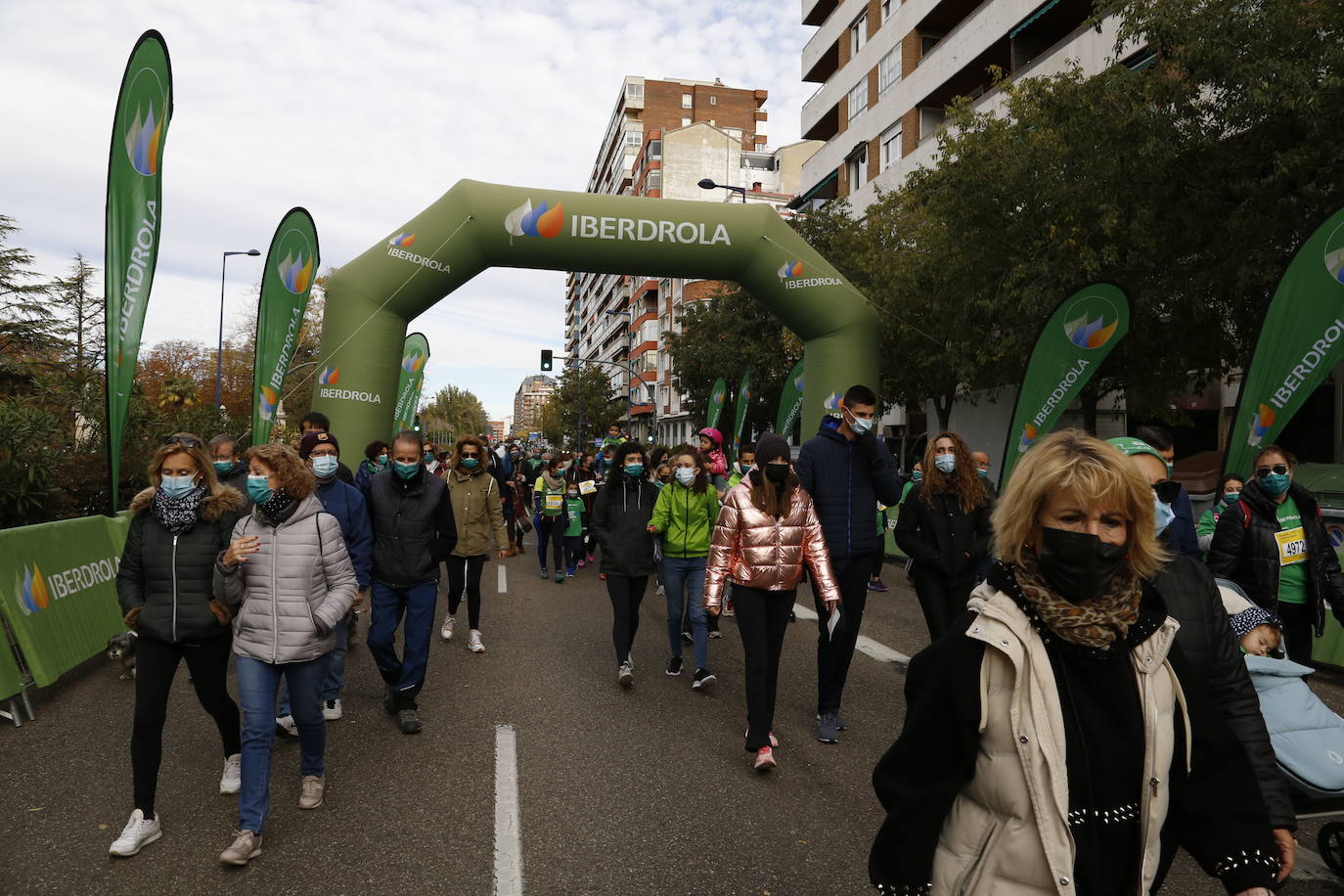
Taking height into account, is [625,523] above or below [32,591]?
above

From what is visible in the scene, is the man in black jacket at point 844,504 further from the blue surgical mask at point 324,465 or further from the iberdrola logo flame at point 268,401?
the iberdrola logo flame at point 268,401

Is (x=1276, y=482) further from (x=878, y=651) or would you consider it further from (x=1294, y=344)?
(x=878, y=651)

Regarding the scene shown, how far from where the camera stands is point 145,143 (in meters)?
7.39

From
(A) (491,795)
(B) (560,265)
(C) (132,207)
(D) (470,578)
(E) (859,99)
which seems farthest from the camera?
(E) (859,99)

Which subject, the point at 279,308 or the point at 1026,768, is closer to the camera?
the point at 1026,768

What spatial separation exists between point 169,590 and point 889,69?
32.6 meters

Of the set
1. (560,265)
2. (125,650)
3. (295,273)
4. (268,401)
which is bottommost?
(125,650)

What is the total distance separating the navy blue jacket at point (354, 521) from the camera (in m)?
5.50

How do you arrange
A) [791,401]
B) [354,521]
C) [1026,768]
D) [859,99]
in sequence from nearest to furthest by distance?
[1026,768], [354,521], [791,401], [859,99]

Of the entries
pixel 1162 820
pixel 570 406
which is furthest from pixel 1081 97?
pixel 570 406

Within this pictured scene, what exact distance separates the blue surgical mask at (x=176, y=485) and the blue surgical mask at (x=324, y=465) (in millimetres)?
1640

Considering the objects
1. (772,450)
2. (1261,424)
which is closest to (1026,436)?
(1261,424)

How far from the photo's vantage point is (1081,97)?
504 inches

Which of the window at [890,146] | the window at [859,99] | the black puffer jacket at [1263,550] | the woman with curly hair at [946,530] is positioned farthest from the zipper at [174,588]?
the window at [859,99]
